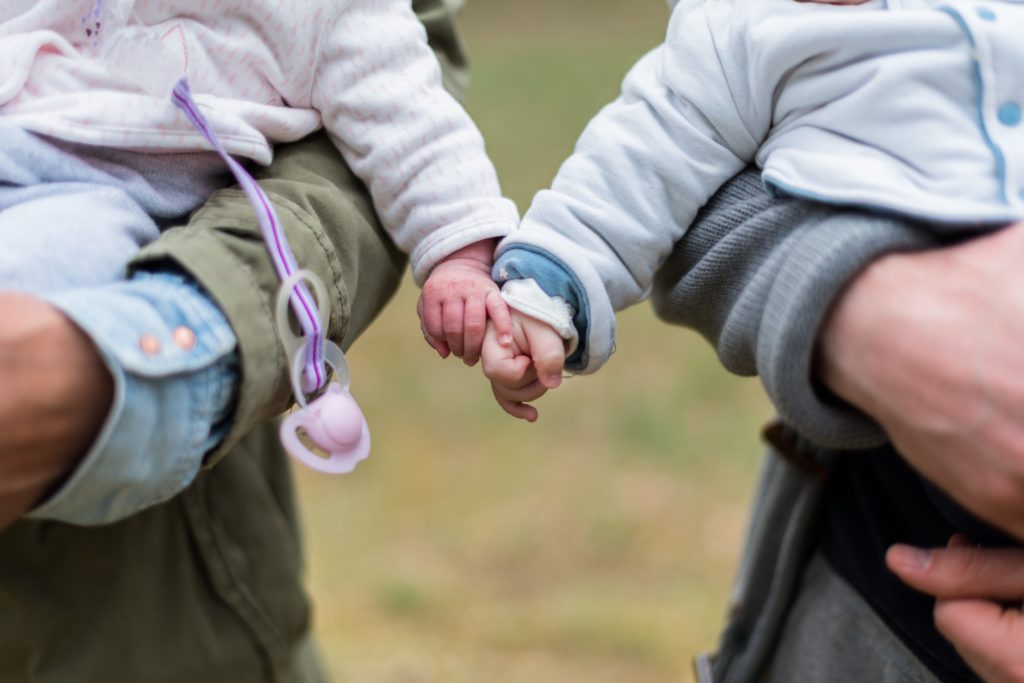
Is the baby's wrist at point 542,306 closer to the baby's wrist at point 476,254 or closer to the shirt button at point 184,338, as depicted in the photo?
the baby's wrist at point 476,254

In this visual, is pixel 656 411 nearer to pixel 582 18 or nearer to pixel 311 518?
pixel 311 518

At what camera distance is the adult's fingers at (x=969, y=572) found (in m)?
0.56

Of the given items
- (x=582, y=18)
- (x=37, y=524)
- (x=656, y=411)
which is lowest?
(x=582, y=18)

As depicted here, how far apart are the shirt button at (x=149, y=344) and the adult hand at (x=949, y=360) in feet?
1.07

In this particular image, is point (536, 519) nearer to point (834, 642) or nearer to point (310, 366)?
point (834, 642)

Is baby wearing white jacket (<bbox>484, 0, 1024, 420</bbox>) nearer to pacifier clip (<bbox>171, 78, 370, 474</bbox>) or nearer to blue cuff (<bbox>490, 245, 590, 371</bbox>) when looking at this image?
blue cuff (<bbox>490, 245, 590, 371</bbox>)

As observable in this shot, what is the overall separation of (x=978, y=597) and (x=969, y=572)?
0.05 ft

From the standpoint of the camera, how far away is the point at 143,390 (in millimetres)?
490

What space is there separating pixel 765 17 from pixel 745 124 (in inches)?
2.5

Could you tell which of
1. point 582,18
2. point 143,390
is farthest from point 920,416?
point 582,18

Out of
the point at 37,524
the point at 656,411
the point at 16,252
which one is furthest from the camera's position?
the point at 656,411

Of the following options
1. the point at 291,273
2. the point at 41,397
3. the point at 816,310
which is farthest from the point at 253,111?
the point at 816,310

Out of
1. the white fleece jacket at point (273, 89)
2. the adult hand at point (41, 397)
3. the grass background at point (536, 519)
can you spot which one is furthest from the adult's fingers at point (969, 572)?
the grass background at point (536, 519)

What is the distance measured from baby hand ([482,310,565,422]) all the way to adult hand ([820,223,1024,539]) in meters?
0.17
